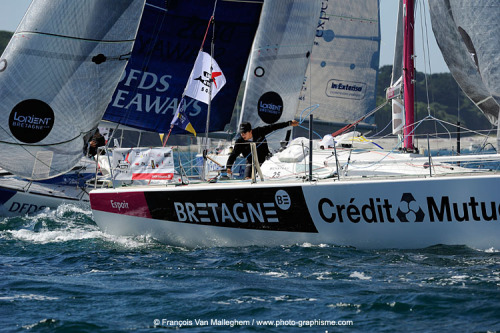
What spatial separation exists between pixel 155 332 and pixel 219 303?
0.87 m

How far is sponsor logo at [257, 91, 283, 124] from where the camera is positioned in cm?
1368

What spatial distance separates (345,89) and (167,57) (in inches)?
334

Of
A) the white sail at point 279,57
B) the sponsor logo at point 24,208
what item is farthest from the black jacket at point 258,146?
the sponsor logo at point 24,208

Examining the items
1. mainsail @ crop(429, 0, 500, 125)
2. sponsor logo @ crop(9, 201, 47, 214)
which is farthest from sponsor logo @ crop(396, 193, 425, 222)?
sponsor logo @ crop(9, 201, 47, 214)

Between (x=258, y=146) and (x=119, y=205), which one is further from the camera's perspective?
(x=258, y=146)

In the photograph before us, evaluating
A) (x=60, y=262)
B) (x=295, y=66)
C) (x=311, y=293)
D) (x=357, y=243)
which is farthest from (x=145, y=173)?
(x=295, y=66)

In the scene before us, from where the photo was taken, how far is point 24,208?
13938 mm

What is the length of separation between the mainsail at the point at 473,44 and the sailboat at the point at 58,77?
5.65 meters

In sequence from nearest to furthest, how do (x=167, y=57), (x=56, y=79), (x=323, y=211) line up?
(x=323, y=211) → (x=56, y=79) → (x=167, y=57)

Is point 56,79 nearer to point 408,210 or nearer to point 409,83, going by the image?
point 409,83

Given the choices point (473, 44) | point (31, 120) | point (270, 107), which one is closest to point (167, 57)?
point (270, 107)

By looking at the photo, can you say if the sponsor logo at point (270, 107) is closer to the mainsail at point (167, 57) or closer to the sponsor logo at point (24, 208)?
the mainsail at point (167, 57)

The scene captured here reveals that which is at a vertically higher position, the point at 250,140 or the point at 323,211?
the point at 250,140

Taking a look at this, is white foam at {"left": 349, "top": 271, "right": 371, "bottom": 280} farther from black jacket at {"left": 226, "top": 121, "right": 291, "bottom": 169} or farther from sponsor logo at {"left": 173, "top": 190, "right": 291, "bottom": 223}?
black jacket at {"left": 226, "top": 121, "right": 291, "bottom": 169}
